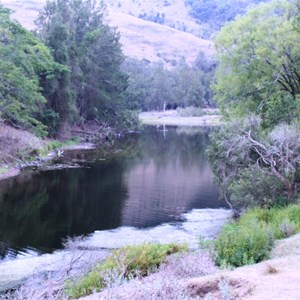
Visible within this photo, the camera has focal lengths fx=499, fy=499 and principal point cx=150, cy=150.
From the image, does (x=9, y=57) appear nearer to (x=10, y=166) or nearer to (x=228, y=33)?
(x=10, y=166)

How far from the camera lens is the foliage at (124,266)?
11484mm

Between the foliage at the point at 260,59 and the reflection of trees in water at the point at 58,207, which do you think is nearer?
the reflection of trees in water at the point at 58,207

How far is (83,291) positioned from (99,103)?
5889cm

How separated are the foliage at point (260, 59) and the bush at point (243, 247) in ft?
52.1

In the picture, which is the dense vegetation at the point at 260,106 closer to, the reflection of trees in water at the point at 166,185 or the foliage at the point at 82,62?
the reflection of trees in water at the point at 166,185

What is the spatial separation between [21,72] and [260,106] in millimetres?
22373

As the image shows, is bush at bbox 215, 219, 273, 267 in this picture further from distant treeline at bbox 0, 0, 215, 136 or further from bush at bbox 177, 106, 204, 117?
bush at bbox 177, 106, 204, 117

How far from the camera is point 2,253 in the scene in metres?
19.3

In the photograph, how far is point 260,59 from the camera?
104 ft

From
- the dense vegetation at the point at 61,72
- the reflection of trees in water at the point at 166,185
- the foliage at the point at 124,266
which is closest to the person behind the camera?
the foliage at the point at 124,266

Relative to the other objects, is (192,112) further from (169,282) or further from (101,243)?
(169,282)

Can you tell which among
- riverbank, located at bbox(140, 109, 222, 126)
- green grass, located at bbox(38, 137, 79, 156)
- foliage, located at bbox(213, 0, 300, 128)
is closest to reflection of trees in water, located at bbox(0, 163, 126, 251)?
green grass, located at bbox(38, 137, 79, 156)

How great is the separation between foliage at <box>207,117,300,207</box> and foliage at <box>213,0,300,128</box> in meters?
5.45

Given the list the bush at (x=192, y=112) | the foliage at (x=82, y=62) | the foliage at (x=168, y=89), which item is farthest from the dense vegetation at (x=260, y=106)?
the foliage at (x=168, y=89)
